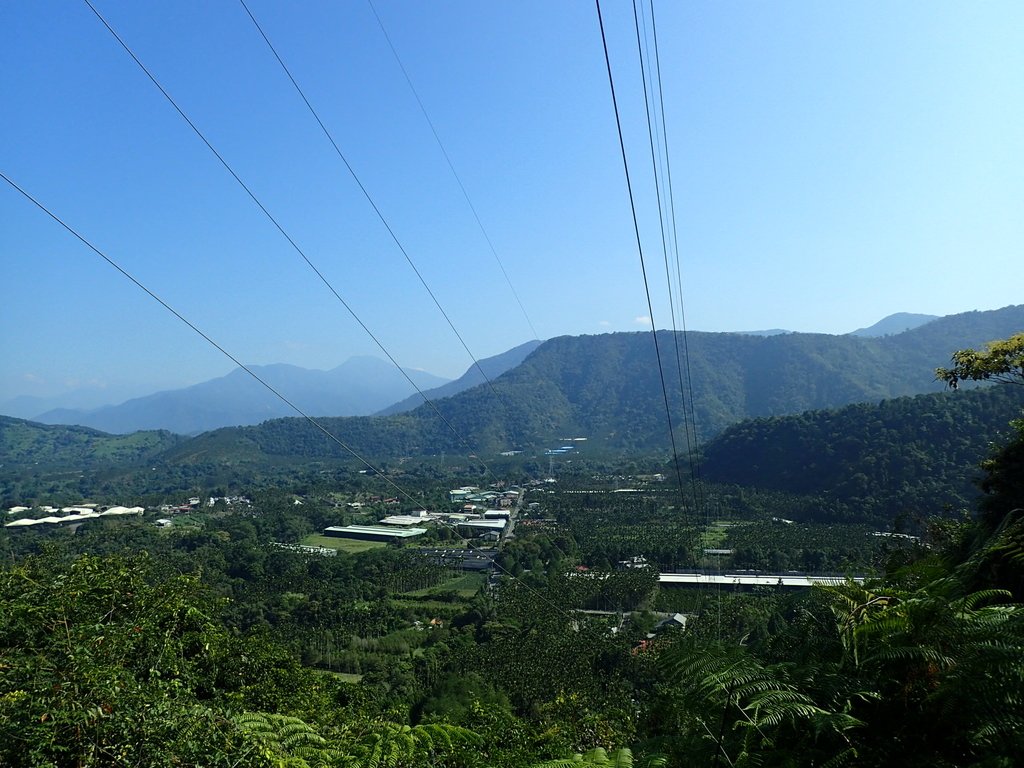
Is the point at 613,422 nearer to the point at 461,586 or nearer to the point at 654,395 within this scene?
the point at 654,395

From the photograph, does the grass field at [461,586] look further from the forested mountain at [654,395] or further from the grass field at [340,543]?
the forested mountain at [654,395]

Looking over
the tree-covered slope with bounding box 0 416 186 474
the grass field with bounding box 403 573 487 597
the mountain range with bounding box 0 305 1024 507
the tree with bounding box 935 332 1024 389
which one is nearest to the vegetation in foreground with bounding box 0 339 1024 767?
the tree with bounding box 935 332 1024 389

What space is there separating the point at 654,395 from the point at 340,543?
308 feet

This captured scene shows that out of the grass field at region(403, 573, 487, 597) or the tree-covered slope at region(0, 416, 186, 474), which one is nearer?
the grass field at region(403, 573, 487, 597)

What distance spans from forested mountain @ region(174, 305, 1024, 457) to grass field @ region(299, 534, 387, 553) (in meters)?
53.7

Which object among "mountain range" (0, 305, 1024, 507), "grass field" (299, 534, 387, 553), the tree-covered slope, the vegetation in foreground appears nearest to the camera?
the vegetation in foreground

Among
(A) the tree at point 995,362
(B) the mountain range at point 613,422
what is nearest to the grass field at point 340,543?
(B) the mountain range at point 613,422

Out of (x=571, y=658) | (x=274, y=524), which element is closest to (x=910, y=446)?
(x=571, y=658)

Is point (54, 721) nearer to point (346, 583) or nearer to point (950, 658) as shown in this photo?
point (950, 658)

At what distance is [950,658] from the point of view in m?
2.29

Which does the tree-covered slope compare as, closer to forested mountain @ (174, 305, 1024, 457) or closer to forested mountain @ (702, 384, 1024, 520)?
forested mountain @ (174, 305, 1024, 457)

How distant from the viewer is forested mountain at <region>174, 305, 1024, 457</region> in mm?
109750

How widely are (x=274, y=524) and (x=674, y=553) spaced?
126ft

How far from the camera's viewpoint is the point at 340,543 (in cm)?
5094
